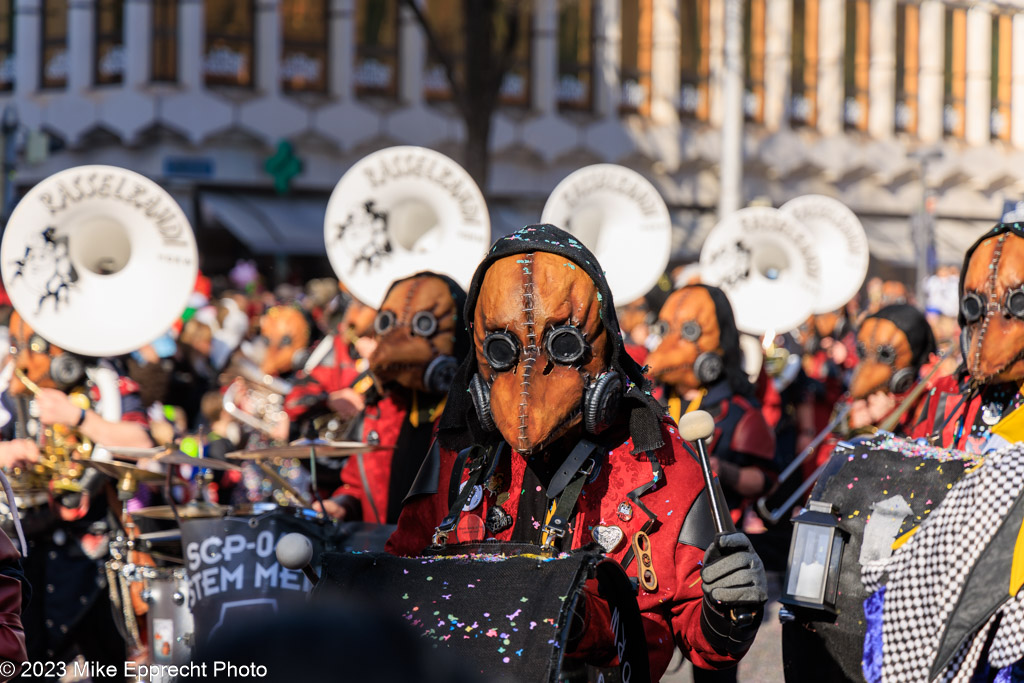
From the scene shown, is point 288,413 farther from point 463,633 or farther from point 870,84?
point 870,84

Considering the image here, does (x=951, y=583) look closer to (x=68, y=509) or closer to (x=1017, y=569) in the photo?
(x=1017, y=569)

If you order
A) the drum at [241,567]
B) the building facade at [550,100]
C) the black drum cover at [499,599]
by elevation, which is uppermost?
the building facade at [550,100]

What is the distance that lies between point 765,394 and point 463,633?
5691 mm

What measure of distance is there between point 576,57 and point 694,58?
2.97 m

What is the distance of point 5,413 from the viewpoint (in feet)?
17.7

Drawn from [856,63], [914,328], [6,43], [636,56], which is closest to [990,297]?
[914,328]

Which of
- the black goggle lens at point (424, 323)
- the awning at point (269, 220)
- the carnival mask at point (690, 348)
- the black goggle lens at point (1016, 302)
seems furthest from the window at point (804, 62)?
the black goggle lens at point (1016, 302)

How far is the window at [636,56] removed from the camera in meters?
27.0

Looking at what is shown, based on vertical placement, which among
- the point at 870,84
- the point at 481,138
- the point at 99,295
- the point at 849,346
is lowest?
the point at 849,346

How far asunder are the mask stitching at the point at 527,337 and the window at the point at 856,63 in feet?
93.3

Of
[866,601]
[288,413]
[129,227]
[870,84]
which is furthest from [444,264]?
[870,84]

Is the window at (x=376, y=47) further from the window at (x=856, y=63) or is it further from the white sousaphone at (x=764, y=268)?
the white sousaphone at (x=764, y=268)

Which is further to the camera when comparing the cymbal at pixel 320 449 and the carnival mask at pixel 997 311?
the cymbal at pixel 320 449

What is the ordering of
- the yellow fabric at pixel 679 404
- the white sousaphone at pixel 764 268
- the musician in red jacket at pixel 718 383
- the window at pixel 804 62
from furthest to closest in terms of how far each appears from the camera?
1. the window at pixel 804 62
2. the white sousaphone at pixel 764 268
3. the yellow fabric at pixel 679 404
4. the musician in red jacket at pixel 718 383
